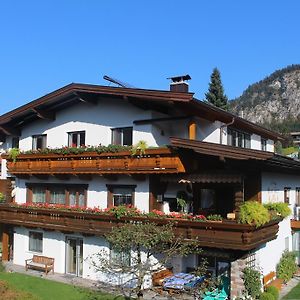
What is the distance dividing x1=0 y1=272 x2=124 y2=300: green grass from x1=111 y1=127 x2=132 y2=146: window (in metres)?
7.57

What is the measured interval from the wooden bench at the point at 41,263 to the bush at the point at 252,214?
12.0 meters

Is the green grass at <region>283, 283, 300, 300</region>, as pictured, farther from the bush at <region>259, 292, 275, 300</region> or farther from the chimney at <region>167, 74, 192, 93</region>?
the chimney at <region>167, 74, 192, 93</region>

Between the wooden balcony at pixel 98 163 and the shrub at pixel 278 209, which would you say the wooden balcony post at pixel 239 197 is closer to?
the wooden balcony at pixel 98 163

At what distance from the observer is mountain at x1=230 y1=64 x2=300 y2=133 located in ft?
559

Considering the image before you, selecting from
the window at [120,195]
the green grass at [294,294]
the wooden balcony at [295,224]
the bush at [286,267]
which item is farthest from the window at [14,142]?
the green grass at [294,294]

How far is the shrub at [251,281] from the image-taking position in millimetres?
16594

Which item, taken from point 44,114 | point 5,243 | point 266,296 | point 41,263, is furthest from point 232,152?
point 5,243

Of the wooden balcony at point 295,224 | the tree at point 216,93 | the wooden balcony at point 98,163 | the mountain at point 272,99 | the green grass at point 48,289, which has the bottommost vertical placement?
the green grass at point 48,289

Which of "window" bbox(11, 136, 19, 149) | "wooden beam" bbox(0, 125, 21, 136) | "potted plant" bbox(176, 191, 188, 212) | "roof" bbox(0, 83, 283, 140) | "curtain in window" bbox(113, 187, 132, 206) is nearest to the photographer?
"roof" bbox(0, 83, 283, 140)

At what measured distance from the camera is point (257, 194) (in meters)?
18.6

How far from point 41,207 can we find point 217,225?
11466 mm

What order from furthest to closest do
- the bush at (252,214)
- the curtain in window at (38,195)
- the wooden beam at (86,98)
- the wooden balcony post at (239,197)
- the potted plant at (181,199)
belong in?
the curtain in window at (38,195) → the wooden beam at (86,98) → the potted plant at (181,199) → the wooden balcony post at (239,197) → the bush at (252,214)

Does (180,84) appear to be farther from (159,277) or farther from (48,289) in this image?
(48,289)

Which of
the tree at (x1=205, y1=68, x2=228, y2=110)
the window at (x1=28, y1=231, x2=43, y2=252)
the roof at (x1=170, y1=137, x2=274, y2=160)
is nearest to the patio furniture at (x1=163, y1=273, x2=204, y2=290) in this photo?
the roof at (x1=170, y1=137, x2=274, y2=160)
